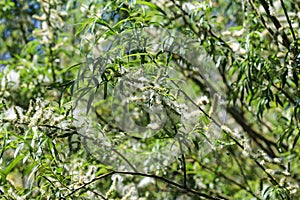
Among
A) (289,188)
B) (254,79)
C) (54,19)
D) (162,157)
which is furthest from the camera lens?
(54,19)

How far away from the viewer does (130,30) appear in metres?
1.68

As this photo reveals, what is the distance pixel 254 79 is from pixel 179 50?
0.38m

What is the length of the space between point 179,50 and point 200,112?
223 mm

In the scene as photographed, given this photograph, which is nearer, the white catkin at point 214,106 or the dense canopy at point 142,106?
the dense canopy at point 142,106

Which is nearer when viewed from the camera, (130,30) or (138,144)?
(130,30)

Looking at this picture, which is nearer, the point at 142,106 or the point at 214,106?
the point at 142,106

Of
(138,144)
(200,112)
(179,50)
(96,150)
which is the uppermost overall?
(179,50)

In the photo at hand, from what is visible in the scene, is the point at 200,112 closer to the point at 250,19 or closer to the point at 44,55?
the point at 250,19

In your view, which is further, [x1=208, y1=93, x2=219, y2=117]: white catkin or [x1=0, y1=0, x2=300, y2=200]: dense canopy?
[x1=208, y1=93, x2=219, y2=117]: white catkin

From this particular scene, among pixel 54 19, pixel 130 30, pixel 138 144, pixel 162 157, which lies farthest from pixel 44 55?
pixel 130 30

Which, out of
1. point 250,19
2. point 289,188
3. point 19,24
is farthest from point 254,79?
point 19,24

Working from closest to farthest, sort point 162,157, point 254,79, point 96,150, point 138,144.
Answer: point 96,150 < point 254,79 < point 162,157 < point 138,144

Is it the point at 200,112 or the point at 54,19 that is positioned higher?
the point at 54,19

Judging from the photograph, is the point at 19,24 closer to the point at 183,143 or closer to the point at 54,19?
the point at 54,19
